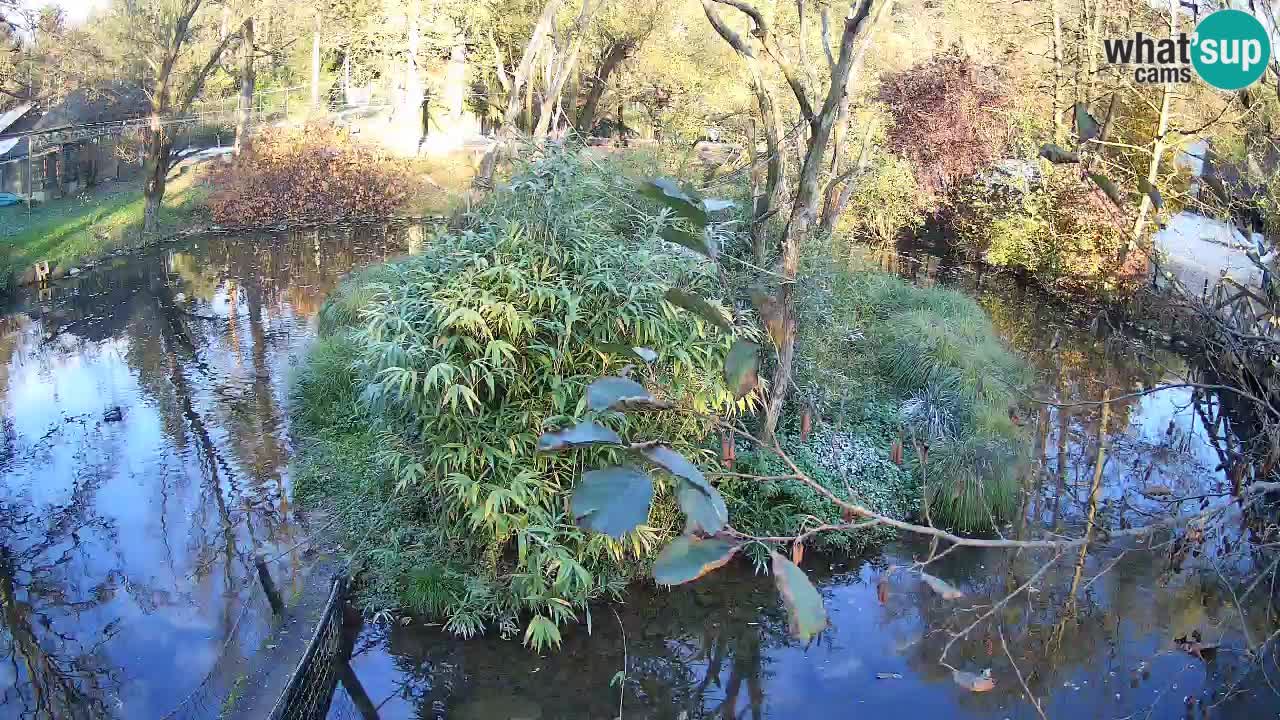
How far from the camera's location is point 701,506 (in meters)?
0.83

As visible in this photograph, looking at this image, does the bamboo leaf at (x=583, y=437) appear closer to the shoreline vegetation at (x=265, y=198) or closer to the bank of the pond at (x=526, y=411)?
the bank of the pond at (x=526, y=411)

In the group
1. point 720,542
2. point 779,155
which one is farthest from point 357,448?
point 720,542

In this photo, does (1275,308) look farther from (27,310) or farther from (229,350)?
(27,310)

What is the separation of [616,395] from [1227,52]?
344 cm

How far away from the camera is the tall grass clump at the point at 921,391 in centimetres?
786

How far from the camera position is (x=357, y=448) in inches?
335

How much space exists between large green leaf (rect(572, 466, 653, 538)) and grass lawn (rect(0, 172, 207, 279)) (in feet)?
57.7

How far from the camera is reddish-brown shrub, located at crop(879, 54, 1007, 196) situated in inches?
619

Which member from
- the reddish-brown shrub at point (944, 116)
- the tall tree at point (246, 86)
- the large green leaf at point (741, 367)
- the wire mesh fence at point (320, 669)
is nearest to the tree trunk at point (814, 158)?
the wire mesh fence at point (320, 669)

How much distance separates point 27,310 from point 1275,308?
51.0ft

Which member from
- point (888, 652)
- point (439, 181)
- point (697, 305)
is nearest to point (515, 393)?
point (888, 652)

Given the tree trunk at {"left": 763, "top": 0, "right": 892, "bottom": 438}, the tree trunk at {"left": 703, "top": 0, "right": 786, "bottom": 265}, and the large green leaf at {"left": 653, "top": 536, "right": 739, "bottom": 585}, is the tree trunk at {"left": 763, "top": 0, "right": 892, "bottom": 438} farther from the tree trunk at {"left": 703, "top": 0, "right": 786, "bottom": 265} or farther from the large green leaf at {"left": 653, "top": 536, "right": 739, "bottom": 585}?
the large green leaf at {"left": 653, "top": 536, "right": 739, "bottom": 585}

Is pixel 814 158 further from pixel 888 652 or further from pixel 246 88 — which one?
pixel 246 88

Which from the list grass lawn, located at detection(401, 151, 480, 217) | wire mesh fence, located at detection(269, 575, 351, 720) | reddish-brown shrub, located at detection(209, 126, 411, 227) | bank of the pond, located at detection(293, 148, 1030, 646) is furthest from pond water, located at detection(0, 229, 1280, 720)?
grass lawn, located at detection(401, 151, 480, 217)
